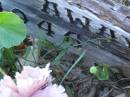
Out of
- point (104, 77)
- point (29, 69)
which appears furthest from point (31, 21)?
point (29, 69)

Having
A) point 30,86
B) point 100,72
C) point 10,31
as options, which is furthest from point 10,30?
point 100,72

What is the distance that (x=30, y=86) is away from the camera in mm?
857

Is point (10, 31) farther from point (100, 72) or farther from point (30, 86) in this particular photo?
point (100, 72)

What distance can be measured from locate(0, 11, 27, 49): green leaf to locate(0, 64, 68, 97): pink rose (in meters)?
0.25

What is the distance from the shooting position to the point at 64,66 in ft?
5.23

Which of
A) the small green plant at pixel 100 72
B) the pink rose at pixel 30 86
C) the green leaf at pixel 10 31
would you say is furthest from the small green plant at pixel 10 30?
the small green plant at pixel 100 72

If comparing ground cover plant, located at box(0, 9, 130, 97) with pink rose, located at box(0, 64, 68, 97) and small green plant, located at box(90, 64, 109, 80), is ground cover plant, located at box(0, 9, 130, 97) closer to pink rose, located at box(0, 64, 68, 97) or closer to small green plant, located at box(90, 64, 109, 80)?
small green plant, located at box(90, 64, 109, 80)

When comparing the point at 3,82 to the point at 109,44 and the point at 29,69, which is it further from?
the point at 109,44

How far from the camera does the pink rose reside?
0.86 metres

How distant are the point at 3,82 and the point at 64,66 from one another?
2.40 feet

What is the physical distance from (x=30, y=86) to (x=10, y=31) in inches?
11.6

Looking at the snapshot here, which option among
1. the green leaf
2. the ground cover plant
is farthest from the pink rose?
the ground cover plant

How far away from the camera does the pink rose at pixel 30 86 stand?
86cm

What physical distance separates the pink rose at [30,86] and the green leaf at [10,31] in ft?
0.81
